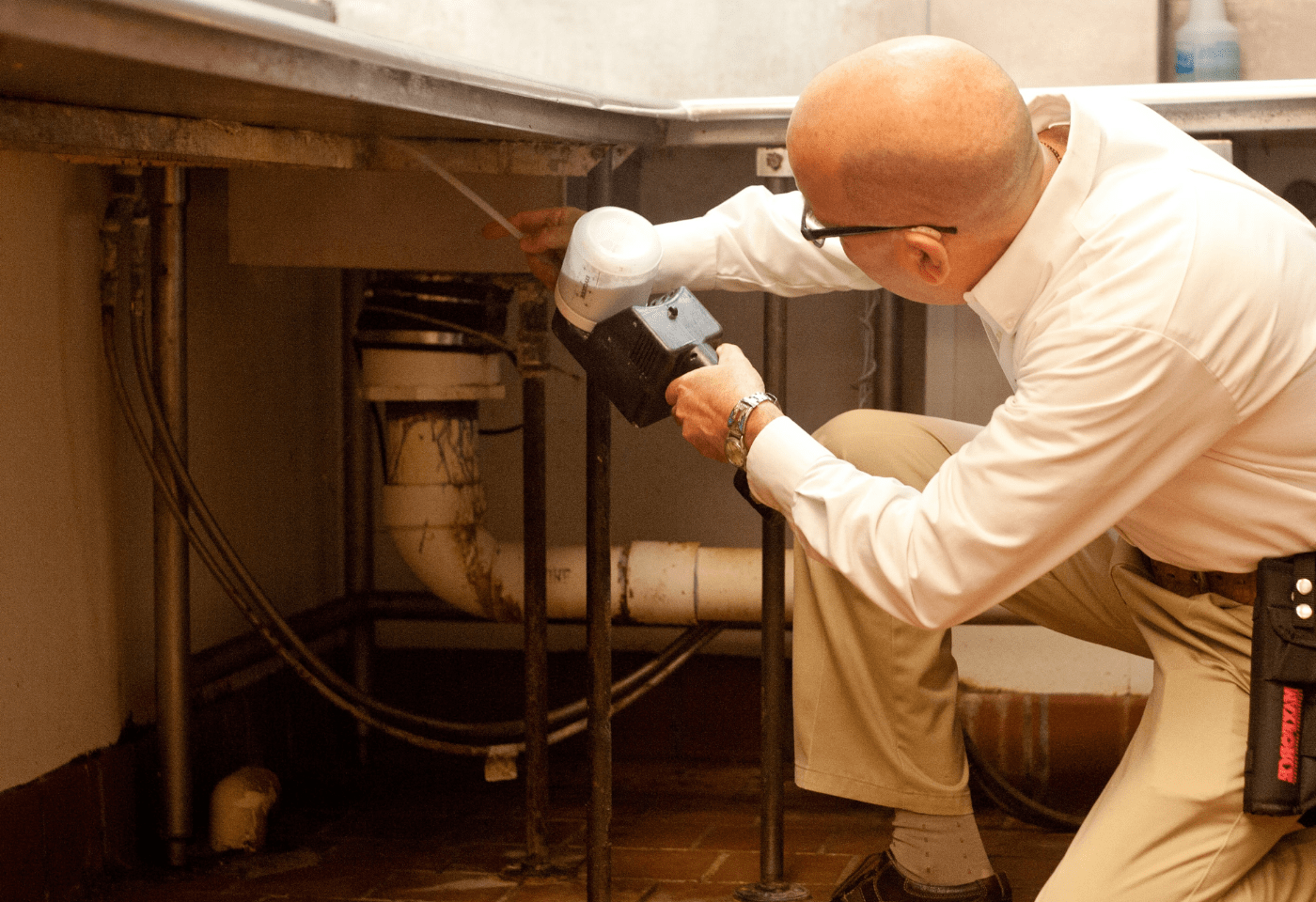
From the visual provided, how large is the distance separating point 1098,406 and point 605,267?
2.04ft

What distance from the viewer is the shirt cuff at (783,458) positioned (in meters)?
1.42

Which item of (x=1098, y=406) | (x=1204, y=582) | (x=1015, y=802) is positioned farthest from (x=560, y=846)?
(x=1098, y=406)

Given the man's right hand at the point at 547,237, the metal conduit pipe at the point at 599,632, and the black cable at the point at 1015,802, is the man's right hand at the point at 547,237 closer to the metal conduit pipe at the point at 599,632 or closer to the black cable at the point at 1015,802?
the metal conduit pipe at the point at 599,632

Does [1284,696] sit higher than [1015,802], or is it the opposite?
[1284,696]

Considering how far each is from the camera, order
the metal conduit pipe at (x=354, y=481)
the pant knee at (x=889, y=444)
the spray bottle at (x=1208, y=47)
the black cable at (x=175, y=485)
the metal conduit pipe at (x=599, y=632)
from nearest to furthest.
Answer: the pant knee at (x=889, y=444) < the metal conduit pipe at (x=599, y=632) < the black cable at (x=175, y=485) < the spray bottle at (x=1208, y=47) < the metal conduit pipe at (x=354, y=481)

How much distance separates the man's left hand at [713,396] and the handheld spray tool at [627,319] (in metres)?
0.03

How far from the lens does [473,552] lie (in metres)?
2.38

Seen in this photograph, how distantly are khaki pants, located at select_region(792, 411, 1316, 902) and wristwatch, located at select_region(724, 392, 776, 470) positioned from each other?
0.88ft

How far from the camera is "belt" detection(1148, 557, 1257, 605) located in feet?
4.58

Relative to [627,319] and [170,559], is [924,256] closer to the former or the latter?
[627,319]

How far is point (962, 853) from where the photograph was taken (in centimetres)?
174

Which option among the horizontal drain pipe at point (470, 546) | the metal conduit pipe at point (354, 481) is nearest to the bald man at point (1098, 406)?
the horizontal drain pipe at point (470, 546)

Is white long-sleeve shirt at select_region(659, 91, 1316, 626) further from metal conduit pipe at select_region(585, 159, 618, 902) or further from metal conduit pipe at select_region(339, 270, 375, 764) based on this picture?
metal conduit pipe at select_region(339, 270, 375, 764)

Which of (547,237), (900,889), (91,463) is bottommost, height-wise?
(900,889)
